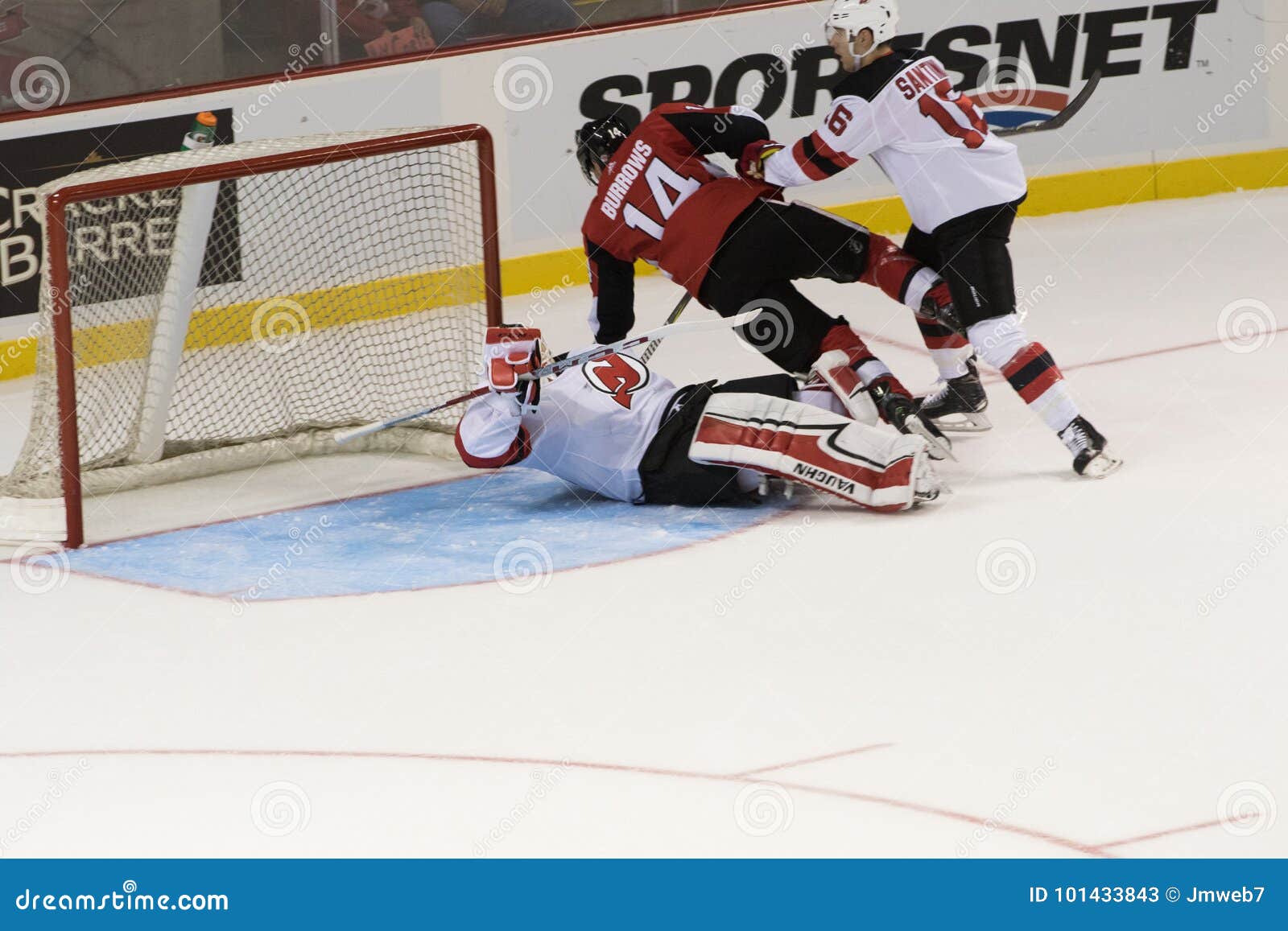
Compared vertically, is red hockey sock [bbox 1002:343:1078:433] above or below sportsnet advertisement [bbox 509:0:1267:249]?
below

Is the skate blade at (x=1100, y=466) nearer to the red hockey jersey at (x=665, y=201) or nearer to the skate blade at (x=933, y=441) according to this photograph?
the skate blade at (x=933, y=441)

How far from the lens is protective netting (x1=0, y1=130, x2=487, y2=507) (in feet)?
15.3

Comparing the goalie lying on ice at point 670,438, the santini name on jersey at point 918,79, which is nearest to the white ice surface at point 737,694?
the goalie lying on ice at point 670,438

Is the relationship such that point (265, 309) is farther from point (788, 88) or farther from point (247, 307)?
point (788, 88)

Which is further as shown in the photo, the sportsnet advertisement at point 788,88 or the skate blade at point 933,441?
the sportsnet advertisement at point 788,88

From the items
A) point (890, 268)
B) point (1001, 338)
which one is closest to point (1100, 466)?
point (1001, 338)

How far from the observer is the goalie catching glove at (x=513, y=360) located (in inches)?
159

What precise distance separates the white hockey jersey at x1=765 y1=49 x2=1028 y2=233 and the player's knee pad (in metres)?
0.28

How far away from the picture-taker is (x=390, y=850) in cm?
279

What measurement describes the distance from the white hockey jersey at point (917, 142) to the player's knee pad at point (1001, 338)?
0.93 feet

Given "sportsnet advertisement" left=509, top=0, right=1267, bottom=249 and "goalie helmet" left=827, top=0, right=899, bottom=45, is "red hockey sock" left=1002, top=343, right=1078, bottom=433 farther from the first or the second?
"sportsnet advertisement" left=509, top=0, right=1267, bottom=249

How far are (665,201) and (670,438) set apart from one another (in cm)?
78

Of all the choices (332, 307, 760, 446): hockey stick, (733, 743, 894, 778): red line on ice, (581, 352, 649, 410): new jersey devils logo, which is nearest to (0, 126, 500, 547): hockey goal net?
(332, 307, 760, 446): hockey stick

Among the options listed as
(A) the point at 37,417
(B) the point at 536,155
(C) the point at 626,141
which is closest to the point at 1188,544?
(C) the point at 626,141
